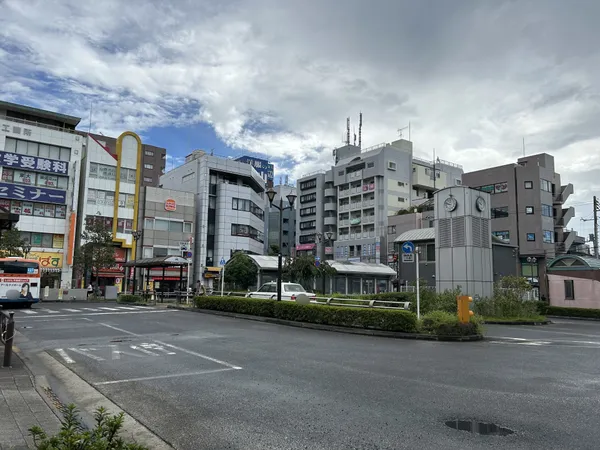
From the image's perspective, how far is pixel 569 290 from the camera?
34.6m

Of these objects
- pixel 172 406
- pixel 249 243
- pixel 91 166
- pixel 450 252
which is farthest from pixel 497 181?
pixel 172 406

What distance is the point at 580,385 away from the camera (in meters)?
7.64

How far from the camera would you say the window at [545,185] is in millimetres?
59631

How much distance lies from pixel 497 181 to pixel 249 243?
117 ft

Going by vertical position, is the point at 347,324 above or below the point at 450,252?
below

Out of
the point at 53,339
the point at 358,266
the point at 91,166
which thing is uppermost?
the point at 91,166

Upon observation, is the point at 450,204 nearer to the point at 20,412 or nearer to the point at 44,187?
the point at 20,412

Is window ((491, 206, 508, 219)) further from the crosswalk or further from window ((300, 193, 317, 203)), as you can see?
the crosswalk

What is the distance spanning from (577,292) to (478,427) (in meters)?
34.5

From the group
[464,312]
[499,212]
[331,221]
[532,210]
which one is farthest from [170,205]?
[464,312]

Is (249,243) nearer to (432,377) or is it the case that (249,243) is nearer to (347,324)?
(347,324)

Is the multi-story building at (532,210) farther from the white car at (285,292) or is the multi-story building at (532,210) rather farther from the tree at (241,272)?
the white car at (285,292)

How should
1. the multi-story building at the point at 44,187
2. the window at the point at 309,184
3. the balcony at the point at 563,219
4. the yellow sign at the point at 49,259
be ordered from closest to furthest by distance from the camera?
1. the multi-story building at the point at 44,187
2. the yellow sign at the point at 49,259
3. the balcony at the point at 563,219
4. the window at the point at 309,184

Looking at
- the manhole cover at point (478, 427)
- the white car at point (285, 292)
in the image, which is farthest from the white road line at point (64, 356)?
the white car at point (285, 292)
